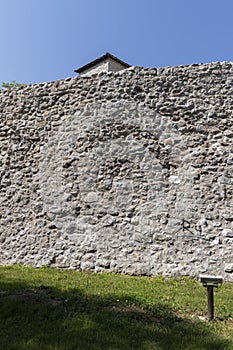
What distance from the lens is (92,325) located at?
380 centimetres

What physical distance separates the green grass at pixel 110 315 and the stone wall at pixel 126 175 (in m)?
0.78

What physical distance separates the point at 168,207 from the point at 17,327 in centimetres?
368

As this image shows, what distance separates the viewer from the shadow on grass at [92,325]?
3.37 meters

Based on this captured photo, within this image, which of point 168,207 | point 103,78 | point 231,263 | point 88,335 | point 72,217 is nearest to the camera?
point 88,335

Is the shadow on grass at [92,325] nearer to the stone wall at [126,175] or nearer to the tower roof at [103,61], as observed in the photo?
the stone wall at [126,175]

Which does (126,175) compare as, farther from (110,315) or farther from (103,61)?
(103,61)

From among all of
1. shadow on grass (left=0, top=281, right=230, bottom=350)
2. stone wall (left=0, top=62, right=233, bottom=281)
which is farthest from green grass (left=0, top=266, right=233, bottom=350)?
stone wall (left=0, top=62, right=233, bottom=281)

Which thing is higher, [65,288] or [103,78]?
[103,78]

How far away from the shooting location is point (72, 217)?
7.11m

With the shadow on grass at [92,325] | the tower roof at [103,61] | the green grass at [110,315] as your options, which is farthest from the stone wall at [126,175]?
the tower roof at [103,61]

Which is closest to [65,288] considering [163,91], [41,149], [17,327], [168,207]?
[17,327]

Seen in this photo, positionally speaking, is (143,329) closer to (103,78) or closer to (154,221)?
(154,221)

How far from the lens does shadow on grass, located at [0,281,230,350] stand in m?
3.37

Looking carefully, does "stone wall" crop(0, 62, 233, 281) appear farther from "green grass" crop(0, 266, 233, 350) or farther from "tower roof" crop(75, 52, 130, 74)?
"tower roof" crop(75, 52, 130, 74)
